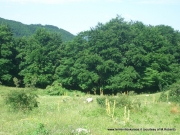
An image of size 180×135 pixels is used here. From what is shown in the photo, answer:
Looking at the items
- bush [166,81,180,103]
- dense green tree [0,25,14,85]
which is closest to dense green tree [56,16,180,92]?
dense green tree [0,25,14,85]

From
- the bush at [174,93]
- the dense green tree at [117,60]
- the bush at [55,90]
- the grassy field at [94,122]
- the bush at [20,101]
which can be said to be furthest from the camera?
the dense green tree at [117,60]

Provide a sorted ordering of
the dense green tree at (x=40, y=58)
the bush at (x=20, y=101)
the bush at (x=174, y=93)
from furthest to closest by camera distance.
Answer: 1. the dense green tree at (x=40, y=58)
2. the bush at (x=174, y=93)
3. the bush at (x=20, y=101)

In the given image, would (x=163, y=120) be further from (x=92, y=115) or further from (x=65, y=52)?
(x=65, y=52)

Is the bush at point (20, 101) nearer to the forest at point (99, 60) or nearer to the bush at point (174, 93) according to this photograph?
the bush at point (174, 93)

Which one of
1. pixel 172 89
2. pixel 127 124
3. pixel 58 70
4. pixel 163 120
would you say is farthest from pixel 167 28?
pixel 127 124

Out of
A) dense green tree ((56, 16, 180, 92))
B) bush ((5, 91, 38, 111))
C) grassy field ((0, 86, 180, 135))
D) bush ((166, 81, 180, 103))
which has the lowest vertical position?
grassy field ((0, 86, 180, 135))

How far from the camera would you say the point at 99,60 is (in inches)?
1759

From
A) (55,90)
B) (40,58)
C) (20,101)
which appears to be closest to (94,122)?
(20,101)

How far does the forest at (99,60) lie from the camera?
45.1 meters

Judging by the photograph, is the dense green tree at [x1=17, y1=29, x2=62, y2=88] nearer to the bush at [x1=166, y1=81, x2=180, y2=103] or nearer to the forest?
the forest

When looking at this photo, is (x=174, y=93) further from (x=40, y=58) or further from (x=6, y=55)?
(x=6, y=55)

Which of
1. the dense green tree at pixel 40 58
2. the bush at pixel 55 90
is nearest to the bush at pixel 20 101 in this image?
the bush at pixel 55 90

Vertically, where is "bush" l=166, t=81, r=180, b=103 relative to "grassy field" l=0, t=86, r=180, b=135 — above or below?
above

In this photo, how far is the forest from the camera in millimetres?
45062
